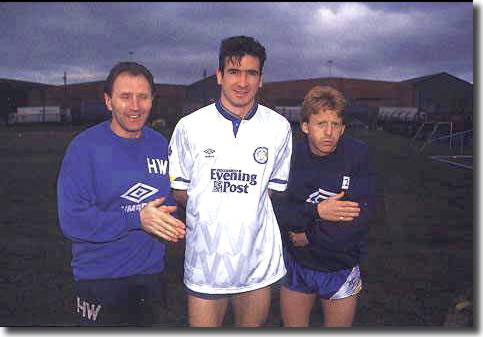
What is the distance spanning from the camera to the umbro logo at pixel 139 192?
1996mm

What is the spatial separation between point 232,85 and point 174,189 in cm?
50

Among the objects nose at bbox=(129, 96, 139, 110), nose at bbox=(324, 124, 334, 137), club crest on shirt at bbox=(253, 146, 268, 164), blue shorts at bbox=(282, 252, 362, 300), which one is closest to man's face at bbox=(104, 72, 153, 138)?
nose at bbox=(129, 96, 139, 110)

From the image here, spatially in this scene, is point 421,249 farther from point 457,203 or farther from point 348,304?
point 348,304

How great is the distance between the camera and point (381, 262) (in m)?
4.69

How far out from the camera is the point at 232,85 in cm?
208

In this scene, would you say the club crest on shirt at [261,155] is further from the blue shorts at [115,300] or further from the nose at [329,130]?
the blue shorts at [115,300]

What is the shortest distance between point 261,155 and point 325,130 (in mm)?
286

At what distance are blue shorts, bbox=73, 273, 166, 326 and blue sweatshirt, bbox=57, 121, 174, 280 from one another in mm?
35

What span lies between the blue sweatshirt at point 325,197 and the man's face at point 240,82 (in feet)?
1.02

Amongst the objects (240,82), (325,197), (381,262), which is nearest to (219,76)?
(240,82)

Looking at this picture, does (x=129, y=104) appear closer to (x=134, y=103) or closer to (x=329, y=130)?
(x=134, y=103)

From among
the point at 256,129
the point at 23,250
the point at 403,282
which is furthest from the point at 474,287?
the point at 23,250

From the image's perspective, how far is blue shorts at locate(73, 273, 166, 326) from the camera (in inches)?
80.7

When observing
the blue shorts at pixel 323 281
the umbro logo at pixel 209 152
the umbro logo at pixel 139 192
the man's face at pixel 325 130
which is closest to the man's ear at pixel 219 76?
the umbro logo at pixel 209 152
